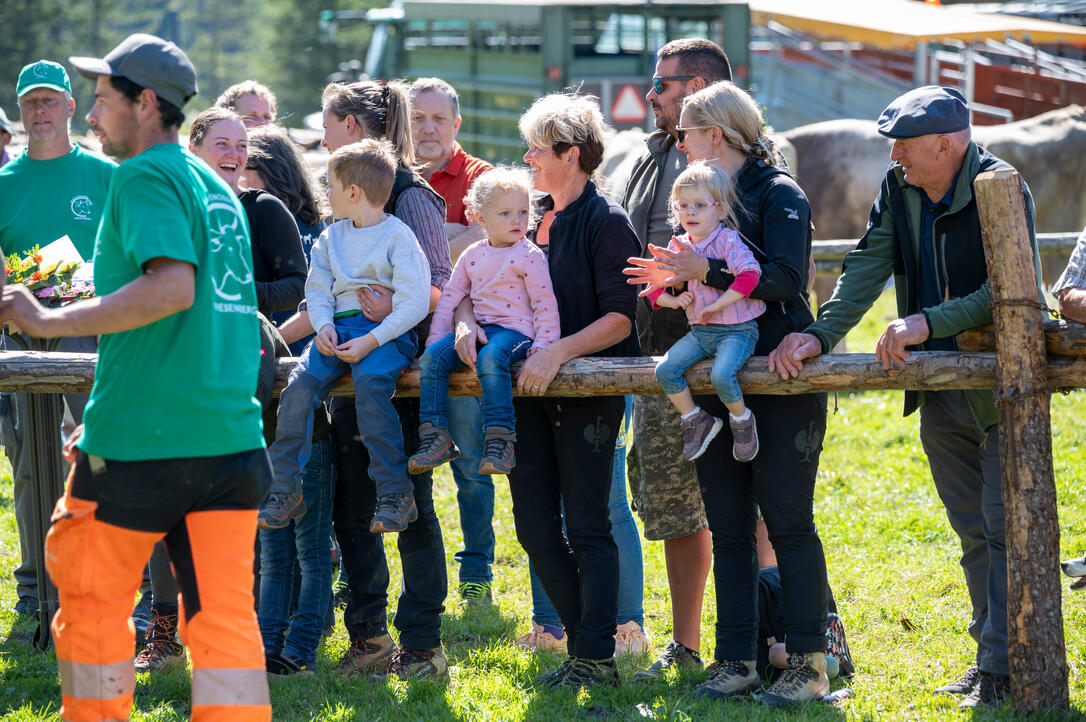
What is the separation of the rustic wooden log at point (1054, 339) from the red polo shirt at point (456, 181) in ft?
7.37

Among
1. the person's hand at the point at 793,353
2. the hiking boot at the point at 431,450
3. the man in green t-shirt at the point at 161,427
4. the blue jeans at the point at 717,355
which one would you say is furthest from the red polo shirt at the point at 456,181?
the man in green t-shirt at the point at 161,427

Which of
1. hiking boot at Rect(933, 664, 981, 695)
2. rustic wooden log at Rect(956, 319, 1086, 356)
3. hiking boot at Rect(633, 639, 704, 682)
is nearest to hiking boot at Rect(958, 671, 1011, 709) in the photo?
hiking boot at Rect(933, 664, 981, 695)

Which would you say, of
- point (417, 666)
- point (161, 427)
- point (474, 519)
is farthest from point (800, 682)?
point (161, 427)

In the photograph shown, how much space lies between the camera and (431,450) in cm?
394

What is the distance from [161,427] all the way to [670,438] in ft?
7.21

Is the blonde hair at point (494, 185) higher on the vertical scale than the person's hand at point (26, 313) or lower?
higher

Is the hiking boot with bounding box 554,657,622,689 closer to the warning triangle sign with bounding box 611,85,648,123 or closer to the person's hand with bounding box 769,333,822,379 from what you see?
the person's hand with bounding box 769,333,822,379

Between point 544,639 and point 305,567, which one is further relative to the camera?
point 544,639

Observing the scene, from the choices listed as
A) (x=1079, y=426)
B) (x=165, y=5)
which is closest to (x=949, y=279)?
(x=1079, y=426)

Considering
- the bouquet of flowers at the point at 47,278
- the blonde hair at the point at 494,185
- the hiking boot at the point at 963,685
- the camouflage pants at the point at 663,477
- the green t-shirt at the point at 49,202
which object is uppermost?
the blonde hair at the point at 494,185

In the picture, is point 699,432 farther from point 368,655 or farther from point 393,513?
point 368,655

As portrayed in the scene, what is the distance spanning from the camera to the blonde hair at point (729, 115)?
397 cm

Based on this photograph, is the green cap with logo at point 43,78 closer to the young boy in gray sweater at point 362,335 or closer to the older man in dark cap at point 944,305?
the young boy in gray sweater at point 362,335

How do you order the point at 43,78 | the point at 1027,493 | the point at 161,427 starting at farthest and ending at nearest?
1. the point at 43,78
2. the point at 1027,493
3. the point at 161,427
